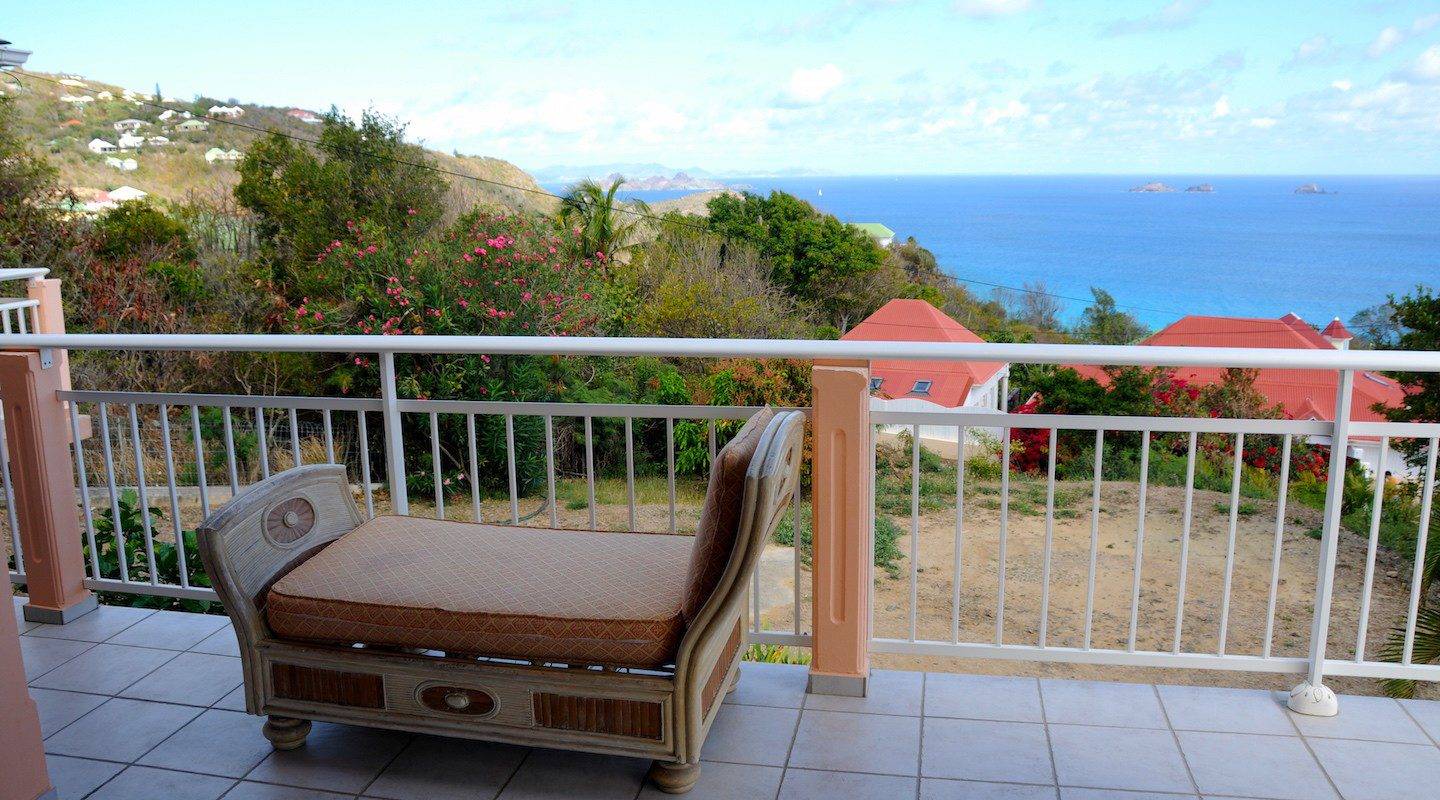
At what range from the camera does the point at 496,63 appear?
114 feet

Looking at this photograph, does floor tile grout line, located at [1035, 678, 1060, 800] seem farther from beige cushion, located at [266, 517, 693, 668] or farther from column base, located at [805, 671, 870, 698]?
beige cushion, located at [266, 517, 693, 668]

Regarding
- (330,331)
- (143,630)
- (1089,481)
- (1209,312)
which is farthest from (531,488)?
(1209,312)

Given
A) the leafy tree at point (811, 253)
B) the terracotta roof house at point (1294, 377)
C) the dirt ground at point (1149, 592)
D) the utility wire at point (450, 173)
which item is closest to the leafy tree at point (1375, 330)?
the utility wire at point (450, 173)

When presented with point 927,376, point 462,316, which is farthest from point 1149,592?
point 462,316

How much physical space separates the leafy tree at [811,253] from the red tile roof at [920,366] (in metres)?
1.84

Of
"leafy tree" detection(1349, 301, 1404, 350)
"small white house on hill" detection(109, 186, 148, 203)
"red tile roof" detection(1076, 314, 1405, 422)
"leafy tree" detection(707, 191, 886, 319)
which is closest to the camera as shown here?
"red tile roof" detection(1076, 314, 1405, 422)

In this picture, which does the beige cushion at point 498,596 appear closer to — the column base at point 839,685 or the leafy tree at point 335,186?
the column base at point 839,685

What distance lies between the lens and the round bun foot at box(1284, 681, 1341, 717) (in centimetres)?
257

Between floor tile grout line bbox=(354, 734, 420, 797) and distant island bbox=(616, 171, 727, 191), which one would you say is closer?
floor tile grout line bbox=(354, 734, 420, 797)

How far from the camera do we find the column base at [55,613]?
3.24m

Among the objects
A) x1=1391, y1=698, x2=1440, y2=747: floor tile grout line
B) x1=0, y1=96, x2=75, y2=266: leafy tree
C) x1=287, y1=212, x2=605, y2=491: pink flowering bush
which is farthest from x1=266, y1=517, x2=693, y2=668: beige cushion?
x1=0, y1=96, x2=75, y2=266: leafy tree

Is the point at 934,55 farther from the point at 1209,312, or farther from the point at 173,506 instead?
the point at 173,506

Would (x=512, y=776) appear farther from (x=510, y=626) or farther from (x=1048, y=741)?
(x=1048, y=741)

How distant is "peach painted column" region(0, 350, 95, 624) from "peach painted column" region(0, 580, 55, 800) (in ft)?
3.82
